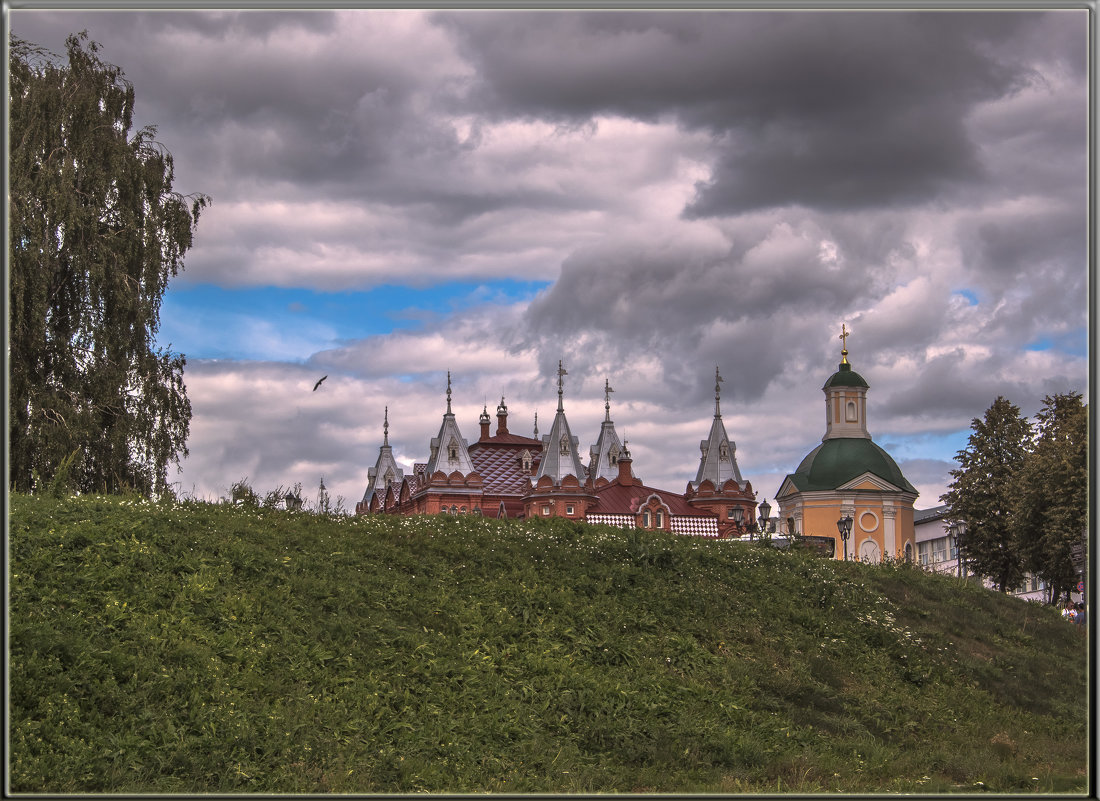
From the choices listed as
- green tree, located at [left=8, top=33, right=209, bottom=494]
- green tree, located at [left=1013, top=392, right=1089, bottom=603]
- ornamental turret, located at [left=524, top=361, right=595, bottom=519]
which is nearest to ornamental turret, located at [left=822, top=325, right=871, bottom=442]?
ornamental turret, located at [left=524, top=361, right=595, bottom=519]

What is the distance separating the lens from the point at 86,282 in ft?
74.8

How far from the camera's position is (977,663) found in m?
16.6

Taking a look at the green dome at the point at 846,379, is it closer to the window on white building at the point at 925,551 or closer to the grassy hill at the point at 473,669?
the window on white building at the point at 925,551

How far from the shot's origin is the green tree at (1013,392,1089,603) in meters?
30.8

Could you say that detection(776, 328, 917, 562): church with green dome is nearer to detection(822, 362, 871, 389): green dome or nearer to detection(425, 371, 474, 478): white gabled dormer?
detection(822, 362, 871, 389): green dome

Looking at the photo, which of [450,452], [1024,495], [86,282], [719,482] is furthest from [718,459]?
[86,282]

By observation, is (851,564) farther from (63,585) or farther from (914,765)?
(63,585)

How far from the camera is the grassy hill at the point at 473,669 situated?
10055mm

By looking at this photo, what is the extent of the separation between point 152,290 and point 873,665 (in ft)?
53.5

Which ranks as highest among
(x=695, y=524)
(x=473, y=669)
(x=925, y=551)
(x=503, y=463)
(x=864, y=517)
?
(x=503, y=463)

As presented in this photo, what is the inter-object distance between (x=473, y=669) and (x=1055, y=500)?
80.3 feet

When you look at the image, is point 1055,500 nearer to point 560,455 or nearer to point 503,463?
point 560,455

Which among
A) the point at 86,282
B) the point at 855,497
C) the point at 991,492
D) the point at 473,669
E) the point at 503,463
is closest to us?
the point at 473,669

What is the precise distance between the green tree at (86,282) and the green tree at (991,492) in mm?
27526
